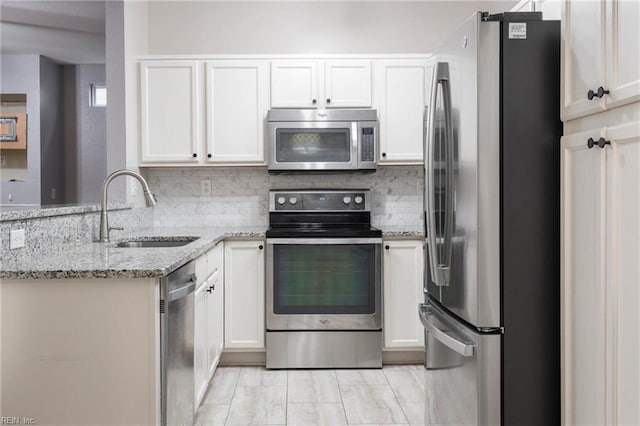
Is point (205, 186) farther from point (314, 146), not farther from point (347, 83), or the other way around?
point (347, 83)

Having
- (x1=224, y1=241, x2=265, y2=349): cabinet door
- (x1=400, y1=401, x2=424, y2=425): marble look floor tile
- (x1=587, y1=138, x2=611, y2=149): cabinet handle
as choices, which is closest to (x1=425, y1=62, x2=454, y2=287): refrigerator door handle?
(x1=587, y1=138, x2=611, y2=149): cabinet handle

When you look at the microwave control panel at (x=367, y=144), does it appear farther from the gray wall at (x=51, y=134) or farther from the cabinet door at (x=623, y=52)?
the gray wall at (x=51, y=134)

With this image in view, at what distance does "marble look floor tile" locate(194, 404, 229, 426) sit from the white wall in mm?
2550

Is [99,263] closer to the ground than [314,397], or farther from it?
farther from it

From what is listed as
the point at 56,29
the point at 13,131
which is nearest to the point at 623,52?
the point at 13,131

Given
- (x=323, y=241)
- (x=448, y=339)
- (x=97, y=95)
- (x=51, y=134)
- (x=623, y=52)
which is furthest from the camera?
(x=97, y=95)

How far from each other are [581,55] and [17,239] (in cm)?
215

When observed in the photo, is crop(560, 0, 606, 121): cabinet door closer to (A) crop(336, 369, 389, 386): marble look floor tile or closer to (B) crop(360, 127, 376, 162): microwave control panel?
(B) crop(360, 127, 376, 162): microwave control panel

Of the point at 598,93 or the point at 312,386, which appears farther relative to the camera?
the point at 312,386

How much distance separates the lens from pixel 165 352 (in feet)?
6.01

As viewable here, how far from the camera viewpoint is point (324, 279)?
132 inches

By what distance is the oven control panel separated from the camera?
3.80 m

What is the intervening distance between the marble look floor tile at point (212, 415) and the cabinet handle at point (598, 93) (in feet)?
7.13

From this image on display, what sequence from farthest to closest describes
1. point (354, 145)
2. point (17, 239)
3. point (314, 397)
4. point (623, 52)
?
point (354, 145), point (314, 397), point (17, 239), point (623, 52)
